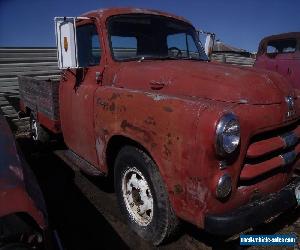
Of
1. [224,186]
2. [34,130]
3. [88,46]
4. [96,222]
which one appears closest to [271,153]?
[224,186]

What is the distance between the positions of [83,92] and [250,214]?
226cm

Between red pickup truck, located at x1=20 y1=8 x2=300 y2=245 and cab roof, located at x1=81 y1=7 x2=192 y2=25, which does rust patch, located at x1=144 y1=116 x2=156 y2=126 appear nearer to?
red pickup truck, located at x1=20 y1=8 x2=300 y2=245

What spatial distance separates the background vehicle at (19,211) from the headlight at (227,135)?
122 centimetres

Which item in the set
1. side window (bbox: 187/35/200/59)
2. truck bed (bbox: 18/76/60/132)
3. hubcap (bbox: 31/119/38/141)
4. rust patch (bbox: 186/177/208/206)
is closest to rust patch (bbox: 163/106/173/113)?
rust patch (bbox: 186/177/208/206)

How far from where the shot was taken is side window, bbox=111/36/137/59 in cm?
372

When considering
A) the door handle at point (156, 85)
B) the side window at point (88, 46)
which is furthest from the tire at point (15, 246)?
the side window at point (88, 46)

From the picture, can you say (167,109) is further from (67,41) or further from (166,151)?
(67,41)

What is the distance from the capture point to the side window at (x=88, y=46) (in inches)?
151

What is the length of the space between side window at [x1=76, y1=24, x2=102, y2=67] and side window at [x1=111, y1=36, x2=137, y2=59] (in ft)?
0.60

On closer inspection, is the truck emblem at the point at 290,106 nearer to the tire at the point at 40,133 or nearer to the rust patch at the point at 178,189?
the rust patch at the point at 178,189

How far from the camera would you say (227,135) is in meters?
2.31

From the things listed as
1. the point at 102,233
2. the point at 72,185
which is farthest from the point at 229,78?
the point at 72,185

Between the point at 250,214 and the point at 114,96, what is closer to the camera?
the point at 250,214

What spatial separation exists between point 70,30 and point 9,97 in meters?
5.35
